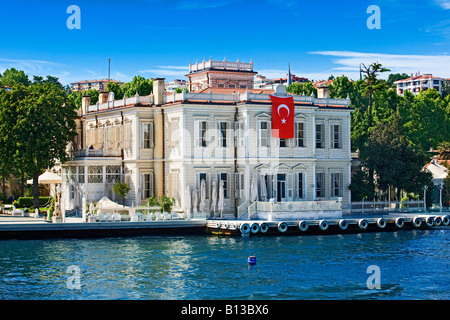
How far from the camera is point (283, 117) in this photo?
51.7 meters

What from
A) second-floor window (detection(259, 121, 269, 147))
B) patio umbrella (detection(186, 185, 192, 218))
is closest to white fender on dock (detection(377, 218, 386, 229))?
second-floor window (detection(259, 121, 269, 147))

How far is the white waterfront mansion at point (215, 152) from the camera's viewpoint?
5094 cm

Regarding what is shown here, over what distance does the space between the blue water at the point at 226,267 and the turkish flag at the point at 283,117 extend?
8614 millimetres

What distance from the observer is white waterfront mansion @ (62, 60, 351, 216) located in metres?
50.9

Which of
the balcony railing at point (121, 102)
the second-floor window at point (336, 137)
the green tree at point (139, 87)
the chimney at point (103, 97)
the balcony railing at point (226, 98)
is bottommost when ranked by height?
the second-floor window at point (336, 137)

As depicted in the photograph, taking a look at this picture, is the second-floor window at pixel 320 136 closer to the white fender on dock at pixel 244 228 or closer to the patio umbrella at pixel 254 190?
the patio umbrella at pixel 254 190

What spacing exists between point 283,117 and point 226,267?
18.8m

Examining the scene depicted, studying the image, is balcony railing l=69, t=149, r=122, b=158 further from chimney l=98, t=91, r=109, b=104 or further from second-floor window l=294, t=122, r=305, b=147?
second-floor window l=294, t=122, r=305, b=147

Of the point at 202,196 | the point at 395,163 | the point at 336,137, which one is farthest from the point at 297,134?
the point at 395,163

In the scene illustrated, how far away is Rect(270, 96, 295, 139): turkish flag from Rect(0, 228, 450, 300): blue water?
28.3 feet

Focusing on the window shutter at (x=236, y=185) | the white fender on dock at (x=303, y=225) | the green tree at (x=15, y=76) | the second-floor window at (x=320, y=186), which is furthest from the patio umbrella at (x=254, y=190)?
the green tree at (x=15, y=76)

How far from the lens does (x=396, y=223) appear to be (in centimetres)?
5050
